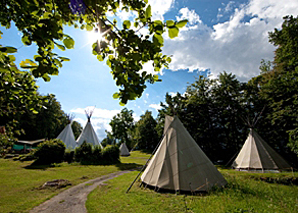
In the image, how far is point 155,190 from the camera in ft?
24.5

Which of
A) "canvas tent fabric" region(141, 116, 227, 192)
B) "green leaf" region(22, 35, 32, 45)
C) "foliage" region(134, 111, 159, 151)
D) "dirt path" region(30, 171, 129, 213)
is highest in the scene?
"foliage" region(134, 111, 159, 151)

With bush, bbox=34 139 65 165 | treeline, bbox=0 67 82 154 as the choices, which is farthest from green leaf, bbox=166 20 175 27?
bush, bbox=34 139 65 165

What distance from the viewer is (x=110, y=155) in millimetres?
19391

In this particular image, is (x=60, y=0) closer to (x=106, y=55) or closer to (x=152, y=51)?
(x=106, y=55)

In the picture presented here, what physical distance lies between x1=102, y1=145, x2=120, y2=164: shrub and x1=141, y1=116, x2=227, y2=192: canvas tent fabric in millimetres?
12133

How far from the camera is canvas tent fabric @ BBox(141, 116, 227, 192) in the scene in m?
7.18

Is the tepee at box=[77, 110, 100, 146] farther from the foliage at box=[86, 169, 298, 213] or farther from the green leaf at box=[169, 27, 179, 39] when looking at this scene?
the green leaf at box=[169, 27, 179, 39]

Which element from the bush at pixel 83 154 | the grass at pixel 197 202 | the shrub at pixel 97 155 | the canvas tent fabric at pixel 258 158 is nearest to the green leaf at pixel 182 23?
the grass at pixel 197 202

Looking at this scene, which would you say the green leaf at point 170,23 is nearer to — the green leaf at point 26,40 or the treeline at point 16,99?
the treeline at point 16,99

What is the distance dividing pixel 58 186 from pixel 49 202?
8.11 feet

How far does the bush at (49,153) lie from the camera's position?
16.6 meters

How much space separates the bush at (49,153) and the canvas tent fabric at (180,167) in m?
14.2

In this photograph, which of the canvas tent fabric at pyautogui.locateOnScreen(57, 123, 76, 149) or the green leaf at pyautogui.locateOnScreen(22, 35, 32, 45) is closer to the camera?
the green leaf at pyautogui.locateOnScreen(22, 35, 32, 45)

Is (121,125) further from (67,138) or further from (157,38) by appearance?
(157,38)
